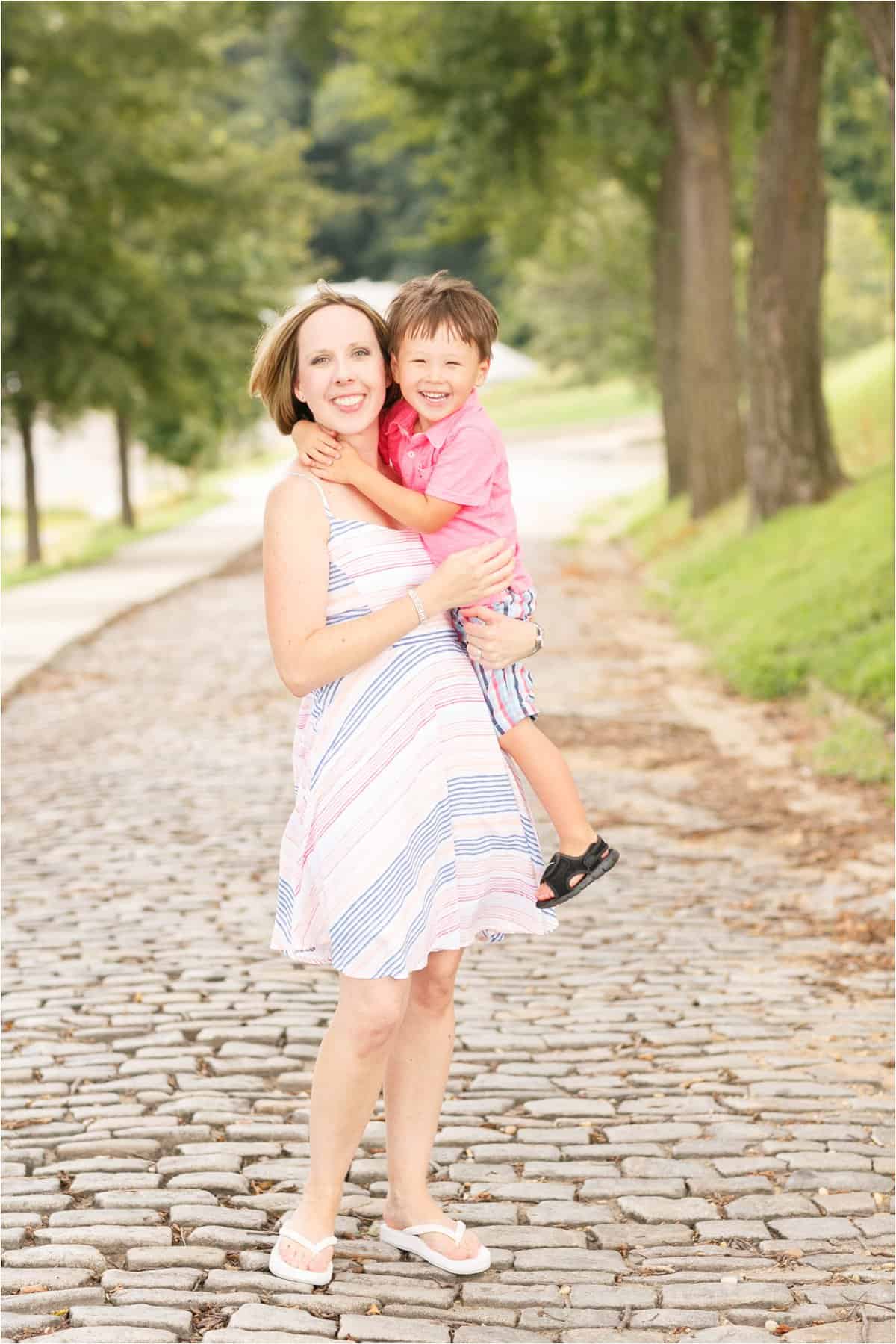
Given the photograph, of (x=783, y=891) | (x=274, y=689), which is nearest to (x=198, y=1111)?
(x=783, y=891)

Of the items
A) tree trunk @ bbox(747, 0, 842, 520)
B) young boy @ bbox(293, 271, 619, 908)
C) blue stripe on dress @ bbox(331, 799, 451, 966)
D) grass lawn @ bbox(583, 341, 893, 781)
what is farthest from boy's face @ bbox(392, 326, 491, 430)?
tree trunk @ bbox(747, 0, 842, 520)

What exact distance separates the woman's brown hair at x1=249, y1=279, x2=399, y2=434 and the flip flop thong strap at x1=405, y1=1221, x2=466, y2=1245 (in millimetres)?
1860

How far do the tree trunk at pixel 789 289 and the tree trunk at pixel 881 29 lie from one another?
676 cm

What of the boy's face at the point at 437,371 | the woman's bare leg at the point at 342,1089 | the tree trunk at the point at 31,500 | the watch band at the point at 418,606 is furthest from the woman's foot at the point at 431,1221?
the tree trunk at the point at 31,500

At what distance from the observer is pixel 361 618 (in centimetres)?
380

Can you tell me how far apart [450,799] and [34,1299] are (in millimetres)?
1408

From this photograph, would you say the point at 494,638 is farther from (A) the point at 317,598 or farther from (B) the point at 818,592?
(B) the point at 818,592

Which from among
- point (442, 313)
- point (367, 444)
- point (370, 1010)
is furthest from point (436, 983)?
point (442, 313)

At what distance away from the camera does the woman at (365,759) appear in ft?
12.5

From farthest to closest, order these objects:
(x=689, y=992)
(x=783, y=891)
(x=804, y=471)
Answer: (x=804, y=471)
(x=783, y=891)
(x=689, y=992)

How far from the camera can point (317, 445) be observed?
3.88 m

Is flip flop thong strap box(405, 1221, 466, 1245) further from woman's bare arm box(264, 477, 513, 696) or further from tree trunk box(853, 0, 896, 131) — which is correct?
tree trunk box(853, 0, 896, 131)

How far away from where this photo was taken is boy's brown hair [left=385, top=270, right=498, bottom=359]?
388cm

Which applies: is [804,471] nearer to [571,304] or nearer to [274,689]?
[274,689]
